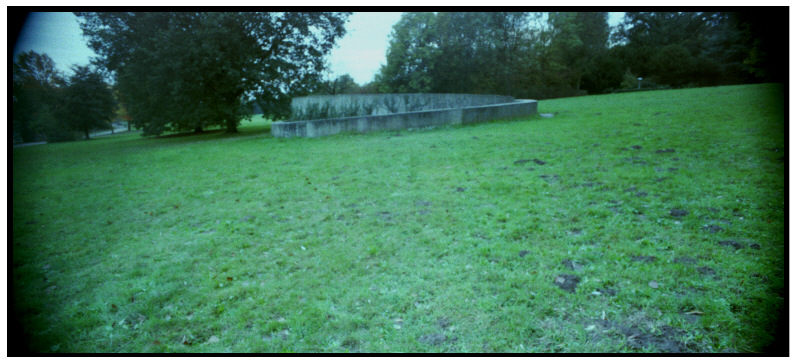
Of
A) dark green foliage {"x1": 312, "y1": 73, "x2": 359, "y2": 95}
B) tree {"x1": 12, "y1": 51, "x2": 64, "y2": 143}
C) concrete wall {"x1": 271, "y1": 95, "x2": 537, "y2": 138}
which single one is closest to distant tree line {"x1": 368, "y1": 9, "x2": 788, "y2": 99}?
dark green foliage {"x1": 312, "y1": 73, "x2": 359, "y2": 95}

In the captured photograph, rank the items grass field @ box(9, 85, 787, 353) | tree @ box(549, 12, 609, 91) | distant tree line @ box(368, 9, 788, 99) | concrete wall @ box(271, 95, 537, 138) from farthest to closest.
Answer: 1. tree @ box(549, 12, 609, 91)
2. distant tree line @ box(368, 9, 788, 99)
3. concrete wall @ box(271, 95, 537, 138)
4. grass field @ box(9, 85, 787, 353)

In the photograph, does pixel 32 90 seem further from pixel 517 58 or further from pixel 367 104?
pixel 517 58

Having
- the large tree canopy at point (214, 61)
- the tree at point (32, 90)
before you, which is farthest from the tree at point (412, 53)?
the tree at point (32, 90)

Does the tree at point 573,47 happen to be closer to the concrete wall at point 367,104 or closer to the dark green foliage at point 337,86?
the dark green foliage at point 337,86

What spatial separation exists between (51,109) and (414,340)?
3202mm

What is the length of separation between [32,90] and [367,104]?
39.0 ft

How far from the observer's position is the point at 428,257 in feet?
9.45

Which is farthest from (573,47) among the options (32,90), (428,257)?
(32,90)

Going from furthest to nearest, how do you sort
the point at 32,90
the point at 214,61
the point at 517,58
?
the point at 517,58 → the point at 214,61 → the point at 32,90

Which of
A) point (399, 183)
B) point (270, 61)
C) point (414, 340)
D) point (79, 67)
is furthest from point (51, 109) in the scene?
point (270, 61)

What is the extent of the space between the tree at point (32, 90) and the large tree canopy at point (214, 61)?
32.9ft

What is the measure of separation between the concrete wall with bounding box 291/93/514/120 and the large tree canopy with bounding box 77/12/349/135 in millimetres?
2365

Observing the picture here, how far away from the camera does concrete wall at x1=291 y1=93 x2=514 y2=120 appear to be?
13297 millimetres

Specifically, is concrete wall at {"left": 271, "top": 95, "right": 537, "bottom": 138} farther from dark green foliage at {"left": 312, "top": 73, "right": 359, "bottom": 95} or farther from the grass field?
dark green foliage at {"left": 312, "top": 73, "right": 359, "bottom": 95}
